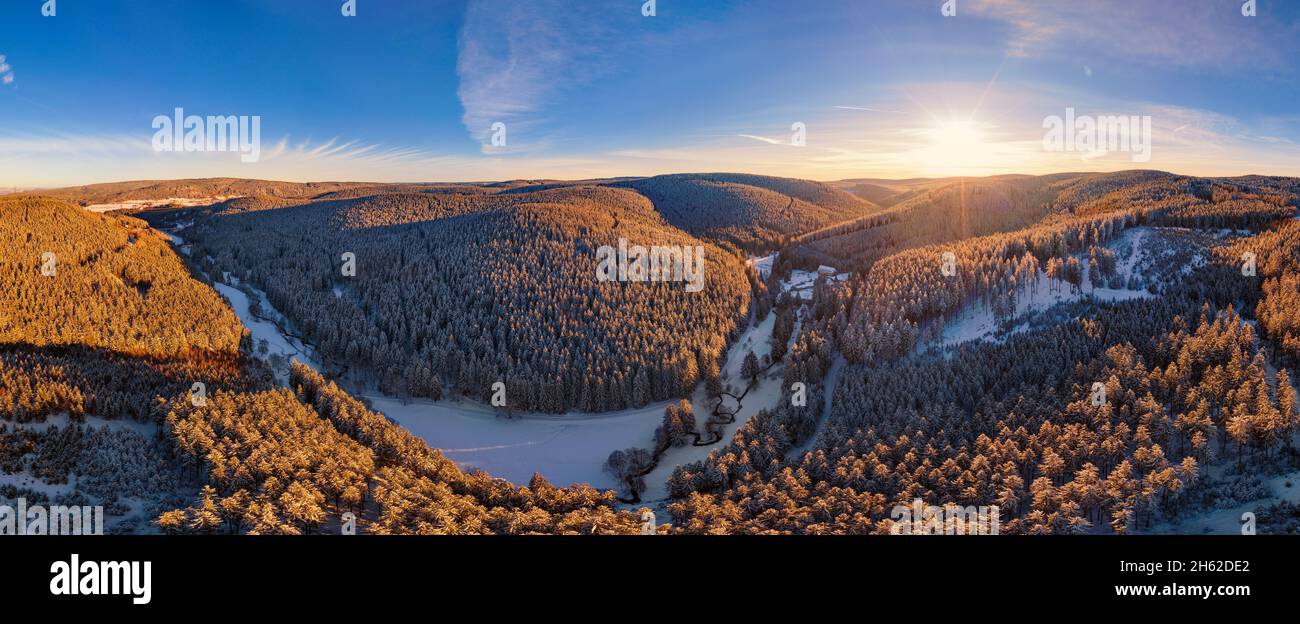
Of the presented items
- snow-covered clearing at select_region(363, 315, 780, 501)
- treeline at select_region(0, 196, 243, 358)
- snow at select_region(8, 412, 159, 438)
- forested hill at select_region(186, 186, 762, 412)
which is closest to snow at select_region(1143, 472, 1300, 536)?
snow-covered clearing at select_region(363, 315, 780, 501)

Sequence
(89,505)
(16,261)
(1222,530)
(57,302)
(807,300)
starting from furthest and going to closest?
1. (807,300)
2. (16,261)
3. (57,302)
4. (89,505)
5. (1222,530)

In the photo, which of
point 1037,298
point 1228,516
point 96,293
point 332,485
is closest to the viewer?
point 1228,516

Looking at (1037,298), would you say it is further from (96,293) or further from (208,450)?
(96,293)

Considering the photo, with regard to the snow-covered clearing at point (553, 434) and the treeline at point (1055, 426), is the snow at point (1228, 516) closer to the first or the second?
the treeline at point (1055, 426)

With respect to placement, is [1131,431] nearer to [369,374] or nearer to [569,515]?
[569,515]

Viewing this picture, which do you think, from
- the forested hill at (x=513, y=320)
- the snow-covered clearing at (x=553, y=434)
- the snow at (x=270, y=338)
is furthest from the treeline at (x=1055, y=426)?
the snow at (x=270, y=338)

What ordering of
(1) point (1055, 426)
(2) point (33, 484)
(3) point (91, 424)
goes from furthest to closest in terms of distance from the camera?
(1) point (1055, 426) < (3) point (91, 424) < (2) point (33, 484)

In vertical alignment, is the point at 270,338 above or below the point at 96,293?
below

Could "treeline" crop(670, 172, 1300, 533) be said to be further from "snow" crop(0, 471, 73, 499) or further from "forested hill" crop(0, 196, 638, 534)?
"snow" crop(0, 471, 73, 499)

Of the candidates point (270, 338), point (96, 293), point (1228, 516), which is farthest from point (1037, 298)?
point (96, 293)

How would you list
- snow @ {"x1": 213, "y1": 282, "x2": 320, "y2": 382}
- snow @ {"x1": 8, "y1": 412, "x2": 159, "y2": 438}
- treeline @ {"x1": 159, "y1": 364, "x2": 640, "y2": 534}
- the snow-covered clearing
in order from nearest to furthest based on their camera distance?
1. treeline @ {"x1": 159, "y1": 364, "x2": 640, "y2": 534}
2. snow @ {"x1": 8, "y1": 412, "x2": 159, "y2": 438}
3. the snow-covered clearing
4. snow @ {"x1": 213, "y1": 282, "x2": 320, "y2": 382}
